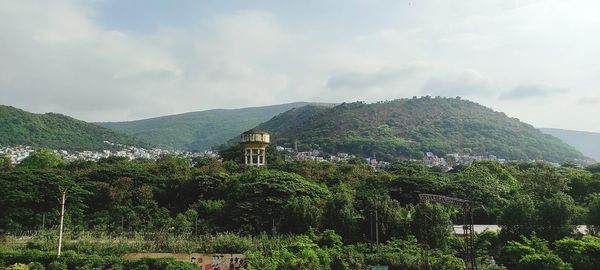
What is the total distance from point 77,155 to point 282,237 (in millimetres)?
84904

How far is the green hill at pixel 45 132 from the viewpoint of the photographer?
95250mm

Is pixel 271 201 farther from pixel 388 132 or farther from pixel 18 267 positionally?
pixel 388 132

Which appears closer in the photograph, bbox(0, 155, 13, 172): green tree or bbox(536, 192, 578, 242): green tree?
bbox(536, 192, 578, 242): green tree

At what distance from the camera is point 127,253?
64.0ft

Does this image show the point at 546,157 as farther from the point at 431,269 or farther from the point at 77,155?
the point at 431,269

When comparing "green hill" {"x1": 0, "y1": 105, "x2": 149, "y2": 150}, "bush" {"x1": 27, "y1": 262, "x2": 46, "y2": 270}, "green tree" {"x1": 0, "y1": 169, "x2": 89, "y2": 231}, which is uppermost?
"green hill" {"x1": 0, "y1": 105, "x2": 149, "y2": 150}

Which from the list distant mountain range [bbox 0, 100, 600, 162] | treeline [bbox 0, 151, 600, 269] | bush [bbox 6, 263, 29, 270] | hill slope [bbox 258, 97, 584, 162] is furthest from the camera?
hill slope [bbox 258, 97, 584, 162]

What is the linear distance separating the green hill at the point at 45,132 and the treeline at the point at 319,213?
74209mm

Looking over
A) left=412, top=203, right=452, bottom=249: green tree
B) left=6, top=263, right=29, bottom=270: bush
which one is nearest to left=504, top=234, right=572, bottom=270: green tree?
left=412, top=203, right=452, bottom=249: green tree

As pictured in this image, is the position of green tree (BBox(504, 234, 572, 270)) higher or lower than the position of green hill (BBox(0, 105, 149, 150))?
lower

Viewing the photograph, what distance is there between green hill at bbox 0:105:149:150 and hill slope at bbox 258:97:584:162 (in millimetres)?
43872

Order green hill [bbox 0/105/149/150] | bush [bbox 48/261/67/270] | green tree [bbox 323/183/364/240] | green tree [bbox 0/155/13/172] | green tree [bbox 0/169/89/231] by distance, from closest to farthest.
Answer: bush [bbox 48/261/67/270] < green tree [bbox 323/183/364/240] < green tree [bbox 0/169/89/231] < green tree [bbox 0/155/13/172] < green hill [bbox 0/105/149/150]

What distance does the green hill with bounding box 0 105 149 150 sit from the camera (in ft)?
313

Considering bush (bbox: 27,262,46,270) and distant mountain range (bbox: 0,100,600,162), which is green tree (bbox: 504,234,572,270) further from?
distant mountain range (bbox: 0,100,600,162)
